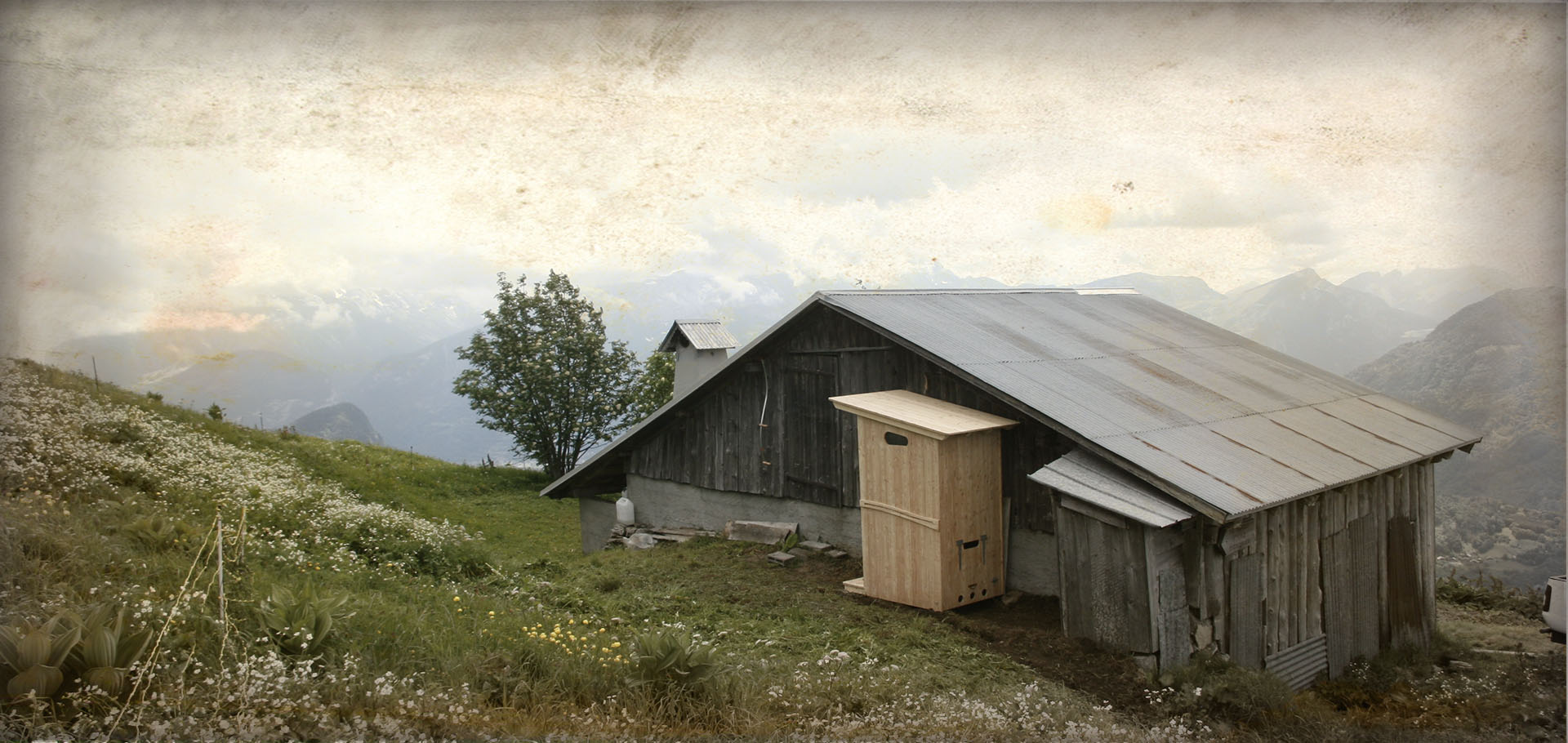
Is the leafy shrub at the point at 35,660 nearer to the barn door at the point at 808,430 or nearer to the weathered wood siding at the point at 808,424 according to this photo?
the weathered wood siding at the point at 808,424

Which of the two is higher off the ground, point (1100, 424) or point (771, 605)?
point (1100, 424)

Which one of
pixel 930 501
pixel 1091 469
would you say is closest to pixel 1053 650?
pixel 1091 469

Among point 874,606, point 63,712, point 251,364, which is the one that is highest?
point 251,364

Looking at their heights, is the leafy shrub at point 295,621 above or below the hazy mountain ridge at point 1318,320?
below

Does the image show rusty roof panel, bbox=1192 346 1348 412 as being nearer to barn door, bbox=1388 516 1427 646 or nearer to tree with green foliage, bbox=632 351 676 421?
barn door, bbox=1388 516 1427 646

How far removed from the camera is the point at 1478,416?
14.8 meters

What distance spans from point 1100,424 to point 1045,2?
3.59 metres

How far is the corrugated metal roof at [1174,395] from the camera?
7.87m

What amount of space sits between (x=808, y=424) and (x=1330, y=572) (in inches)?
226

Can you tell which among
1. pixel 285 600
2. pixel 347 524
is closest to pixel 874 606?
pixel 285 600

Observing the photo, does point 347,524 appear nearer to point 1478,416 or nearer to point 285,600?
point 285,600

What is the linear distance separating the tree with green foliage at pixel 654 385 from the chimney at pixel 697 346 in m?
3.64

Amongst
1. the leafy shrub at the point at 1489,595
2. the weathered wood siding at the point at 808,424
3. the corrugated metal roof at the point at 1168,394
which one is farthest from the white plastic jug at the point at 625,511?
the leafy shrub at the point at 1489,595

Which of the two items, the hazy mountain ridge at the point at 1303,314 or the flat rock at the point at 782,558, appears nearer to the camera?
the flat rock at the point at 782,558
